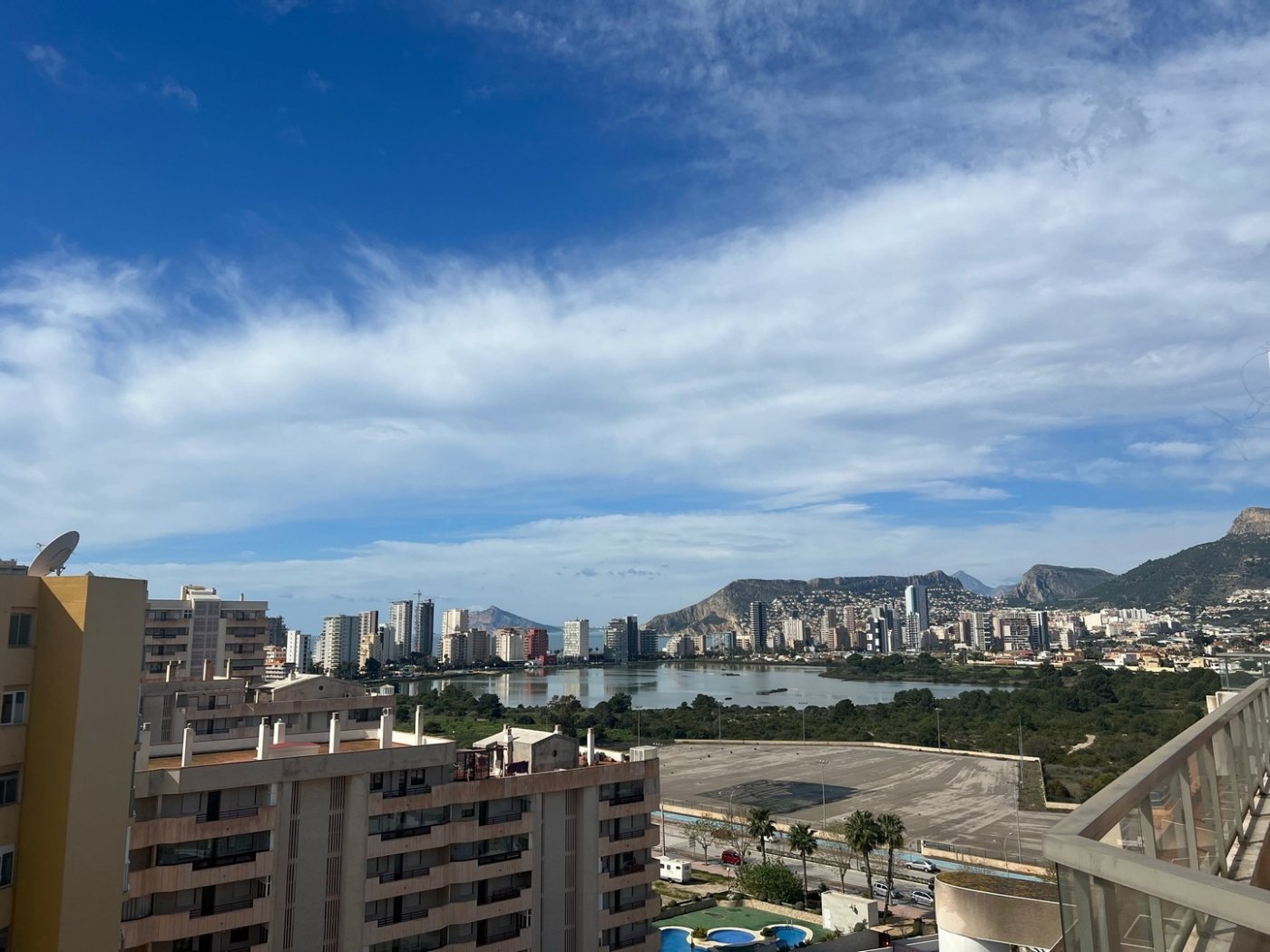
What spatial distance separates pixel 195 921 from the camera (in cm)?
902

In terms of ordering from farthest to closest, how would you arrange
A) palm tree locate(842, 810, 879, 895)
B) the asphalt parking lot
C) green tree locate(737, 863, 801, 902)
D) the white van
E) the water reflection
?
the water reflection → the asphalt parking lot → the white van → palm tree locate(842, 810, 879, 895) → green tree locate(737, 863, 801, 902)

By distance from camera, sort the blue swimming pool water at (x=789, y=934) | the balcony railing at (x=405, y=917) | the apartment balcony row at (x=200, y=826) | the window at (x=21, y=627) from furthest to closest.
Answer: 1. the blue swimming pool water at (x=789, y=934)
2. the balcony railing at (x=405, y=917)
3. the apartment balcony row at (x=200, y=826)
4. the window at (x=21, y=627)

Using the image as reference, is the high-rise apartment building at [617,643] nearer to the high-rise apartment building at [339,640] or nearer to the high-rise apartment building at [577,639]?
the high-rise apartment building at [577,639]

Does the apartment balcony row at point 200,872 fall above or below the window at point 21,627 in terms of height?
below

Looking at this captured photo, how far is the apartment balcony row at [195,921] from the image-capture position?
8711 millimetres

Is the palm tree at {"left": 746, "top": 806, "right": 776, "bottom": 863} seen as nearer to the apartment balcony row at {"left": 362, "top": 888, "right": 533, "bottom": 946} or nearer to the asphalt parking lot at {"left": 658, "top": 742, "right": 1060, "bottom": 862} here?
the asphalt parking lot at {"left": 658, "top": 742, "right": 1060, "bottom": 862}

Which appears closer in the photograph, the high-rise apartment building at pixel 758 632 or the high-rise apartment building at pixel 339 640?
the high-rise apartment building at pixel 339 640

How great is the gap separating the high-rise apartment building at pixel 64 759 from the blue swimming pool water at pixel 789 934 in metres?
13.7

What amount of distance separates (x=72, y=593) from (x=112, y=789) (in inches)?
57.4

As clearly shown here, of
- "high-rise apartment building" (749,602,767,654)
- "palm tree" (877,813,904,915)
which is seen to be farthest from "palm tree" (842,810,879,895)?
"high-rise apartment building" (749,602,767,654)

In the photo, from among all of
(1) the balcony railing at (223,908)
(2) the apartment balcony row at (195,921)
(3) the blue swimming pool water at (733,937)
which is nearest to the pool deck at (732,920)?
(3) the blue swimming pool water at (733,937)

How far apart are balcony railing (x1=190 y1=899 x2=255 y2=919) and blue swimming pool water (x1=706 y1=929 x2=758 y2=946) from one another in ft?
31.7

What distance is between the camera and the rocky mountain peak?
127 metres

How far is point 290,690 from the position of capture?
1833 cm
